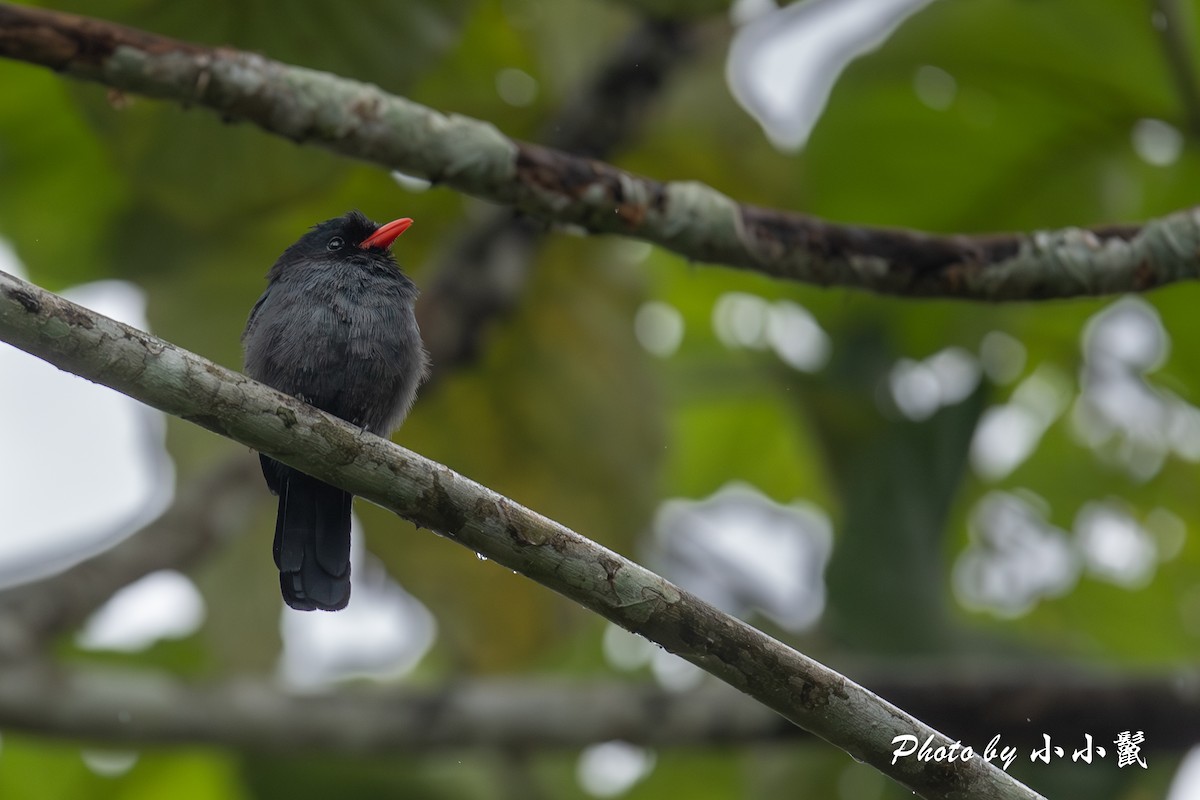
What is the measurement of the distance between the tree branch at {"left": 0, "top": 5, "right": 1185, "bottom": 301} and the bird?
0.48m

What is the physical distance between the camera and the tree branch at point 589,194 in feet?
10.7

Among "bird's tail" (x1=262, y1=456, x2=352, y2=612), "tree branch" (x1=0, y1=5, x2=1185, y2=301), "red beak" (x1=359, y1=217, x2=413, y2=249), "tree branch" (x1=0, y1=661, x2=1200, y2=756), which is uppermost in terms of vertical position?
"red beak" (x1=359, y1=217, x2=413, y2=249)

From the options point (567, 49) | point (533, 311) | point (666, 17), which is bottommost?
point (666, 17)

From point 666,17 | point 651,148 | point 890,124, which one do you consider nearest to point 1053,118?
point 890,124

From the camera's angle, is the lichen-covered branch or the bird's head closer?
the lichen-covered branch

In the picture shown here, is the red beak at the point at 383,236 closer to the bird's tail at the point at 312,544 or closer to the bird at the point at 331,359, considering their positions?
the bird at the point at 331,359

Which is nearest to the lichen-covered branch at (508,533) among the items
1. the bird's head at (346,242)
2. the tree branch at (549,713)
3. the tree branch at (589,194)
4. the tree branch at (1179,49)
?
the tree branch at (589,194)

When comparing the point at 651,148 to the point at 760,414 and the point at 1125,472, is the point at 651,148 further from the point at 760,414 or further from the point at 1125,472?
the point at 1125,472

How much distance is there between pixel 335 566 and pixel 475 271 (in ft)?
7.65

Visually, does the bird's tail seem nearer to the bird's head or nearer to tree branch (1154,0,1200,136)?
the bird's head

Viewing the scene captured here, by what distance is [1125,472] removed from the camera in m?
7.06

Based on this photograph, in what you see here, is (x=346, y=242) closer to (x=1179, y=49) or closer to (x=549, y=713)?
(x=549, y=713)

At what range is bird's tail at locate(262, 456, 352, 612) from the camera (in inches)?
127

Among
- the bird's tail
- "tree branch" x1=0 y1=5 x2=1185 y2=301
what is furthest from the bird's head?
the bird's tail
